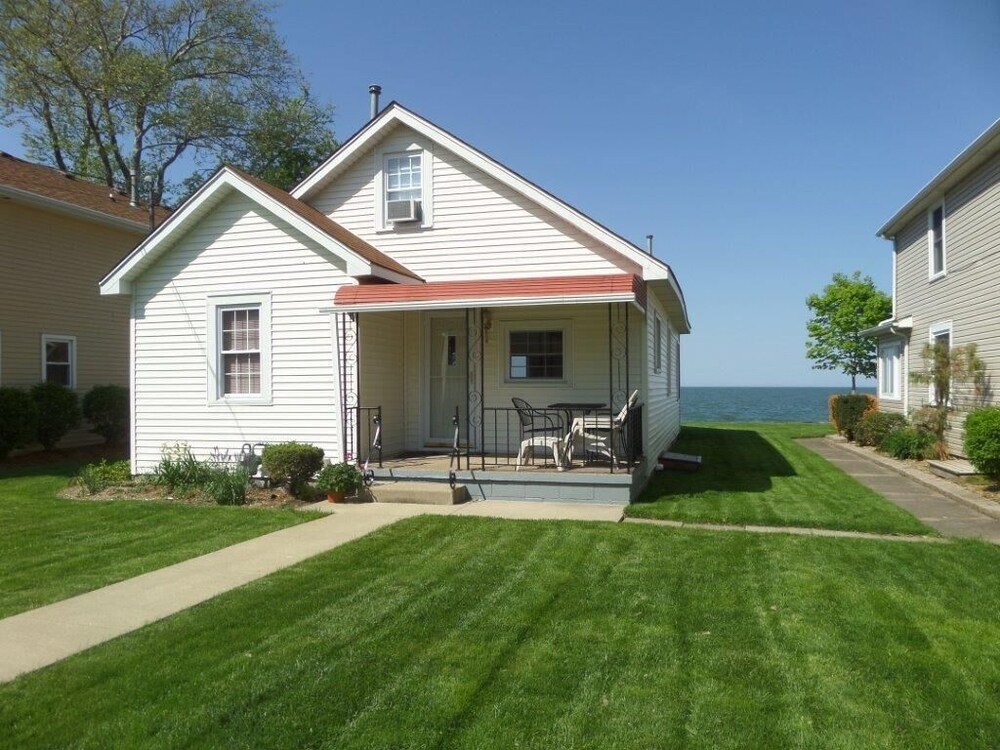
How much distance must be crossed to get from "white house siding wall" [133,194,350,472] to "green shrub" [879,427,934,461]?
444 inches

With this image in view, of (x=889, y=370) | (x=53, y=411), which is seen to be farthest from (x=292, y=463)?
(x=889, y=370)

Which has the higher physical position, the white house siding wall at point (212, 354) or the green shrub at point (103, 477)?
the white house siding wall at point (212, 354)

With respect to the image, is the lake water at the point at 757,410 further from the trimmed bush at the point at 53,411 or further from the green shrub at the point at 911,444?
the trimmed bush at the point at 53,411

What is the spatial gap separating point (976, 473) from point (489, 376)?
7.82 m

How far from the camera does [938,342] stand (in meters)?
15.0

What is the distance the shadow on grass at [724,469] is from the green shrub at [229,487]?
5.38m

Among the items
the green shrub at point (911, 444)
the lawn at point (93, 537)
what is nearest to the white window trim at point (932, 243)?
the green shrub at point (911, 444)

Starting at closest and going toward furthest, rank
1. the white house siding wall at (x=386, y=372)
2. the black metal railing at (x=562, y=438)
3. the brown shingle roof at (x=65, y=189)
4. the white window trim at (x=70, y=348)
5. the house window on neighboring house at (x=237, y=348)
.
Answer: the black metal railing at (x=562, y=438), the white house siding wall at (x=386, y=372), the house window on neighboring house at (x=237, y=348), the brown shingle roof at (x=65, y=189), the white window trim at (x=70, y=348)

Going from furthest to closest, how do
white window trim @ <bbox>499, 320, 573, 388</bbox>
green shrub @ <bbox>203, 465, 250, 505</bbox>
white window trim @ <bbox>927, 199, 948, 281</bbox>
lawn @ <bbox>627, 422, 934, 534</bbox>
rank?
white window trim @ <bbox>927, 199, 948, 281</bbox>, white window trim @ <bbox>499, 320, 573, 388</bbox>, green shrub @ <bbox>203, 465, 250, 505</bbox>, lawn @ <bbox>627, 422, 934, 534</bbox>

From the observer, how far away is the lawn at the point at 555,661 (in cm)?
366

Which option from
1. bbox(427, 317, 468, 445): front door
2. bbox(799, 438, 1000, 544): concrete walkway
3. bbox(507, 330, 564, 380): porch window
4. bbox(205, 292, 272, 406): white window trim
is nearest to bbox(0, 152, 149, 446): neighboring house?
bbox(205, 292, 272, 406): white window trim

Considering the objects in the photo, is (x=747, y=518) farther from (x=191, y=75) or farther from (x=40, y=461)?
(x=191, y=75)

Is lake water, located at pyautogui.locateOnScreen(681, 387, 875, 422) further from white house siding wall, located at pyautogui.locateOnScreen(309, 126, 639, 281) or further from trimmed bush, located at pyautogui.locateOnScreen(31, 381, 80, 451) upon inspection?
trimmed bush, located at pyautogui.locateOnScreen(31, 381, 80, 451)

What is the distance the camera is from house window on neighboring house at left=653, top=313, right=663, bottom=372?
1298cm
